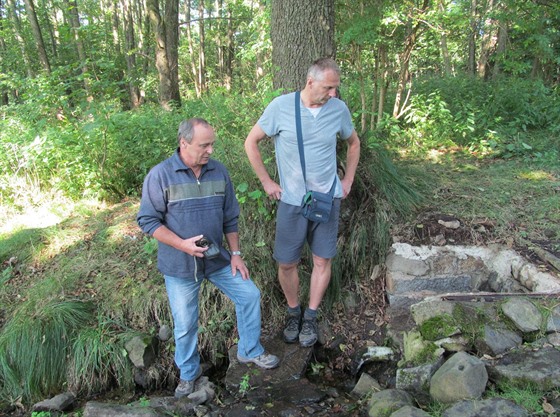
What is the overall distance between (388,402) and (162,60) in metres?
9.09

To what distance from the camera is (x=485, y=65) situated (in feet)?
35.1

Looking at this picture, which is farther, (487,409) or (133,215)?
(133,215)

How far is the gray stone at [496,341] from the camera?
2.82 m

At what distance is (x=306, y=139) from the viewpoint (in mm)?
2979

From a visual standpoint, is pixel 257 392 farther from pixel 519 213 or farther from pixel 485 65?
pixel 485 65

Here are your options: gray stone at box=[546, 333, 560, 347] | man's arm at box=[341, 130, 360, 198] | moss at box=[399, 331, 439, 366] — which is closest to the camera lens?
man's arm at box=[341, 130, 360, 198]

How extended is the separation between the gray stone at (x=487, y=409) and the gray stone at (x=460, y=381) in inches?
4.7

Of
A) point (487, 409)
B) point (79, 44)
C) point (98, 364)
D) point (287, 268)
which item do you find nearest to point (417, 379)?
point (487, 409)

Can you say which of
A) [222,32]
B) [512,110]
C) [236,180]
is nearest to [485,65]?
[512,110]

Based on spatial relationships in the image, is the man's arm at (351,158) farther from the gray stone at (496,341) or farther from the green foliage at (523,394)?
the green foliage at (523,394)

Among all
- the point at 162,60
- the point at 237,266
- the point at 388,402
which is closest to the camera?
the point at 388,402

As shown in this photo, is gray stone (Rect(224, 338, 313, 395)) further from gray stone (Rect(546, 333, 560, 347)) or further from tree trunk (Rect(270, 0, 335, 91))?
tree trunk (Rect(270, 0, 335, 91))

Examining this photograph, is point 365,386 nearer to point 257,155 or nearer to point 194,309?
point 194,309

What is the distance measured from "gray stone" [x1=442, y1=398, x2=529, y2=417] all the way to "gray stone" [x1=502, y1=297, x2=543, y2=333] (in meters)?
0.92
